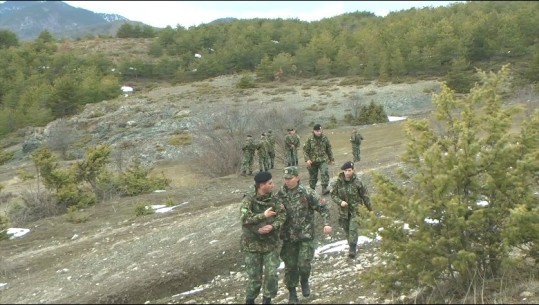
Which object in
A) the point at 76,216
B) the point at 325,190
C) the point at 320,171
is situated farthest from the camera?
the point at 76,216

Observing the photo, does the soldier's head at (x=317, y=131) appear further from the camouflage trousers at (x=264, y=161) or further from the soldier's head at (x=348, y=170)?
the camouflage trousers at (x=264, y=161)

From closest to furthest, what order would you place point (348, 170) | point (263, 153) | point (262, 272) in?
point (262, 272), point (348, 170), point (263, 153)

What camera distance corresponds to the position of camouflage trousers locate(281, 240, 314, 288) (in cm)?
737

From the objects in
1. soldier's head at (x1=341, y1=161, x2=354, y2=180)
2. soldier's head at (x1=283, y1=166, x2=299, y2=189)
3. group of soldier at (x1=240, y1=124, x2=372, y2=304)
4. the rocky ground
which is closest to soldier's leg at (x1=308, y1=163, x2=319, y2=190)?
the rocky ground

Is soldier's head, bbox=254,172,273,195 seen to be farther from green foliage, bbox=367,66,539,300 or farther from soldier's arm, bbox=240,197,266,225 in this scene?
green foliage, bbox=367,66,539,300

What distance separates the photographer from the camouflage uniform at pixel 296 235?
735cm

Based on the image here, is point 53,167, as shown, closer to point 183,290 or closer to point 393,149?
point 183,290

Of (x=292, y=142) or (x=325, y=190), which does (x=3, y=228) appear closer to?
(x=325, y=190)

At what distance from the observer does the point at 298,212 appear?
24.2 ft

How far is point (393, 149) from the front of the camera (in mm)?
27875

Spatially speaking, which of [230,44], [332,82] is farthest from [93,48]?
[332,82]

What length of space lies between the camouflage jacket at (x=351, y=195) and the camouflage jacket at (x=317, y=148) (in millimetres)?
3192

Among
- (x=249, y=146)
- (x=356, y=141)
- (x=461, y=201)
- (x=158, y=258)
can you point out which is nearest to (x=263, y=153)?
(x=249, y=146)

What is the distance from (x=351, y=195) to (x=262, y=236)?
3.04 metres
